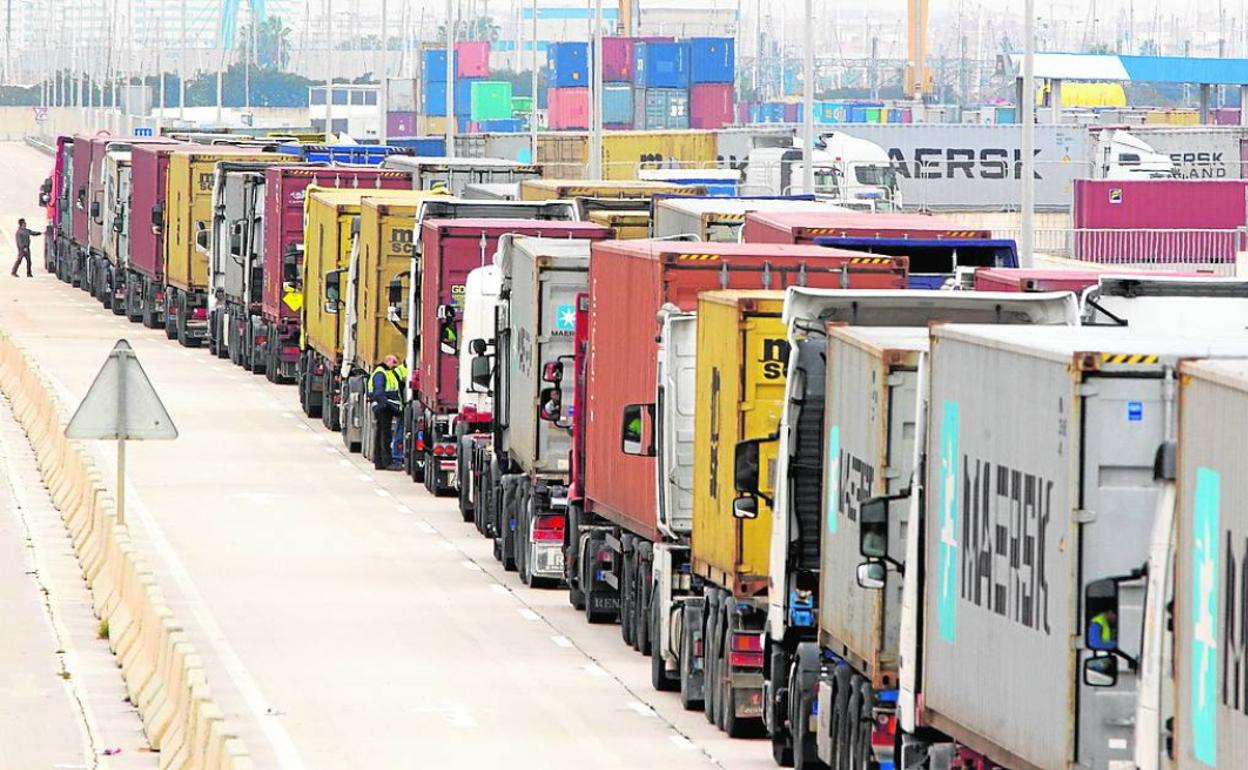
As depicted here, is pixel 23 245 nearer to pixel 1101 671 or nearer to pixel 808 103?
pixel 808 103

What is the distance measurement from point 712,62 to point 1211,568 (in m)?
145

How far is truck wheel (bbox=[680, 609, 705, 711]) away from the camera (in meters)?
21.1

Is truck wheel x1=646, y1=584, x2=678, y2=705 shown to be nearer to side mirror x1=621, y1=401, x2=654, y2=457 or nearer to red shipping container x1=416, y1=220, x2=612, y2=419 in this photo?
side mirror x1=621, y1=401, x2=654, y2=457

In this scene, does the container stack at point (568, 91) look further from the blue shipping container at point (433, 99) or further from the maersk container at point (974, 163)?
the maersk container at point (974, 163)

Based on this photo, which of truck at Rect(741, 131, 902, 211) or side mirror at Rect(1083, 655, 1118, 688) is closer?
side mirror at Rect(1083, 655, 1118, 688)

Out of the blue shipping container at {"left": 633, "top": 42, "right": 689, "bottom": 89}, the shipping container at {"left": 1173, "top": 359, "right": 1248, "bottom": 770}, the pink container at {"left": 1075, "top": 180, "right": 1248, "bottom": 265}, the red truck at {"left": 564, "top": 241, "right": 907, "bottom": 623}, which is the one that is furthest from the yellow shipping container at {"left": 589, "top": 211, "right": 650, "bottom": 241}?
the blue shipping container at {"left": 633, "top": 42, "right": 689, "bottom": 89}

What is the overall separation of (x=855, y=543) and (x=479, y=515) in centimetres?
1663

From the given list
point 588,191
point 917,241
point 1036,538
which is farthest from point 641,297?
point 588,191

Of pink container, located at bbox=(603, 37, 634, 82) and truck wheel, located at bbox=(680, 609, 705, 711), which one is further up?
pink container, located at bbox=(603, 37, 634, 82)

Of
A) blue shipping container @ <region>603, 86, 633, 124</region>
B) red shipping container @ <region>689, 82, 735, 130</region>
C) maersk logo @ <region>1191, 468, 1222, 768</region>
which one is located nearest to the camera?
maersk logo @ <region>1191, 468, 1222, 768</region>

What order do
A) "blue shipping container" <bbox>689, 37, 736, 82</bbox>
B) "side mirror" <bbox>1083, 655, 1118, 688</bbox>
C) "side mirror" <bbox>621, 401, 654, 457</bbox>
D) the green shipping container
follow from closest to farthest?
"side mirror" <bbox>1083, 655, 1118, 688</bbox> → "side mirror" <bbox>621, 401, 654, 457</bbox> → "blue shipping container" <bbox>689, 37, 736, 82</bbox> → the green shipping container

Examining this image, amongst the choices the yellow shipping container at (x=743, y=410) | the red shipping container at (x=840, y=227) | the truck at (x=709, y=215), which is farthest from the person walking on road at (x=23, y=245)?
the yellow shipping container at (x=743, y=410)

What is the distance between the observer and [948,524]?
14.4 metres

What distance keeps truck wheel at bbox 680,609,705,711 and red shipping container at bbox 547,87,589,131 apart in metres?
137
